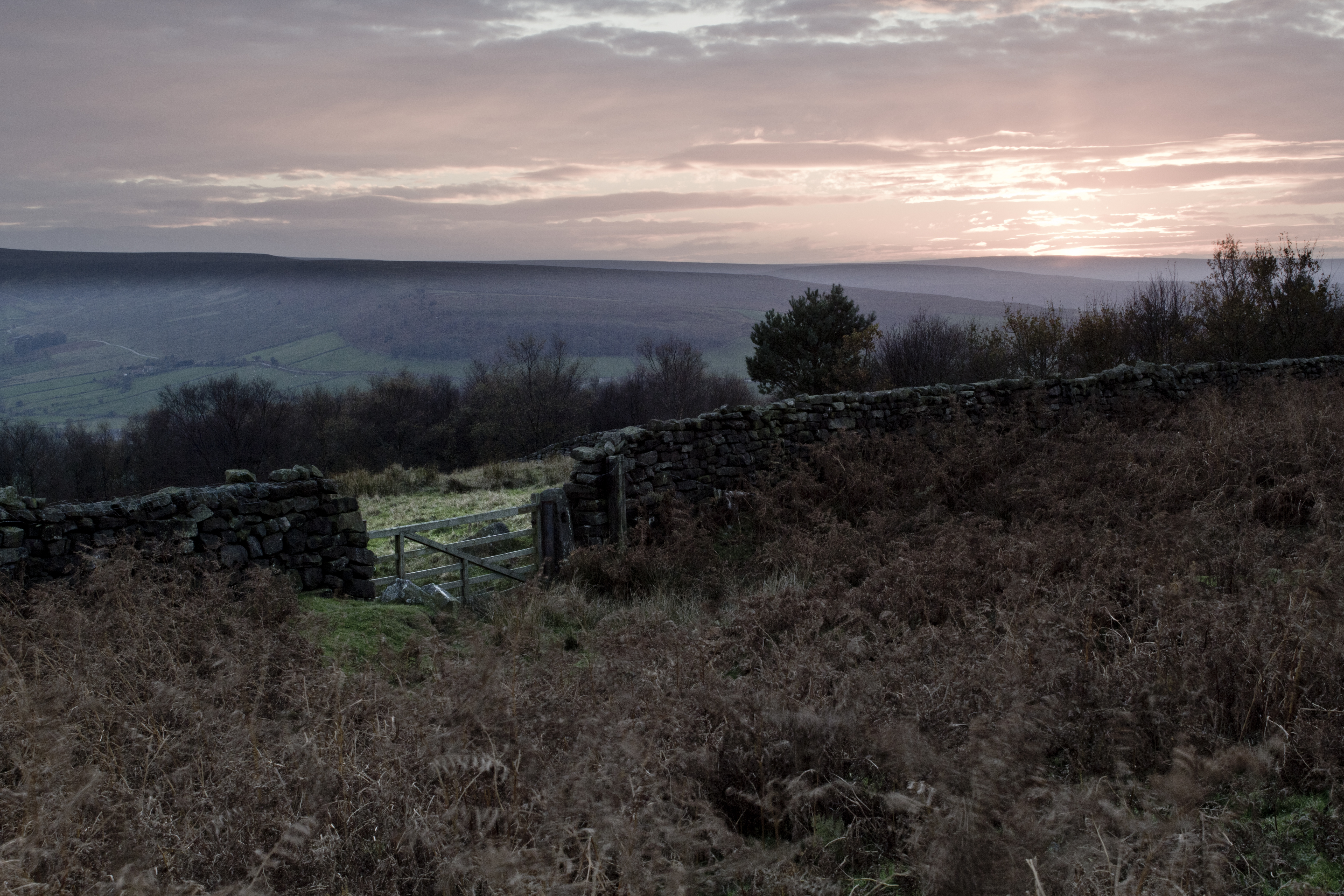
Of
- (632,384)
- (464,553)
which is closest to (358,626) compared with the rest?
(464,553)

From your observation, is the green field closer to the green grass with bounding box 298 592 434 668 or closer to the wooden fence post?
the wooden fence post

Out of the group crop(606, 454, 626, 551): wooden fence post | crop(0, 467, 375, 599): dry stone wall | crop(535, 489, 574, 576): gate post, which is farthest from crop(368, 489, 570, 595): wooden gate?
crop(0, 467, 375, 599): dry stone wall

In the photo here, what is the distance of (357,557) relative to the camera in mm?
8055

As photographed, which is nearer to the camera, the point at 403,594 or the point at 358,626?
the point at 358,626

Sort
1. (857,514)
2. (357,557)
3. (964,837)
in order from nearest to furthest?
(964,837) < (357,557) < (857,514)

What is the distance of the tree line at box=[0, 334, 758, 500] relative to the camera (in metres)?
46.5

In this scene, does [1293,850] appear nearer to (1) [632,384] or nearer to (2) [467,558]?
(2) [467,558]

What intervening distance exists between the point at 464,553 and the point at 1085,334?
29.3 m

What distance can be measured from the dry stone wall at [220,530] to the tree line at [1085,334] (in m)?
18.5

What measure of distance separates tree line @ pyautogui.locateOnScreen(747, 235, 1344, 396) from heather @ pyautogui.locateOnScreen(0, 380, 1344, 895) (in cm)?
1789

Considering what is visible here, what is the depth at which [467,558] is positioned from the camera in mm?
9016

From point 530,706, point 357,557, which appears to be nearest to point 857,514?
point 357,557

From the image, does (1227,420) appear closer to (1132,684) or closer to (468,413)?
(1132,684)

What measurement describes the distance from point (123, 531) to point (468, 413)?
45.9 metres
